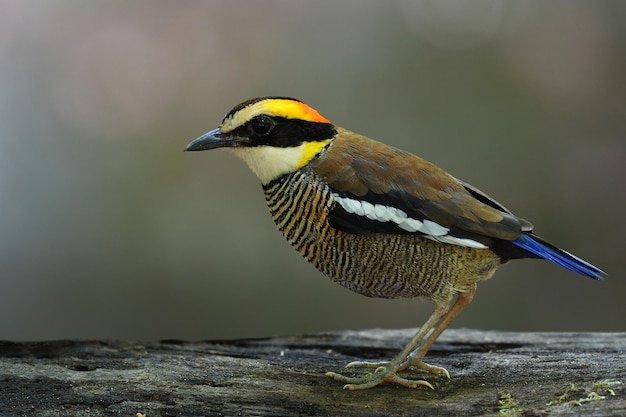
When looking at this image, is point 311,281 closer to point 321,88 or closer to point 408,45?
point 321,88

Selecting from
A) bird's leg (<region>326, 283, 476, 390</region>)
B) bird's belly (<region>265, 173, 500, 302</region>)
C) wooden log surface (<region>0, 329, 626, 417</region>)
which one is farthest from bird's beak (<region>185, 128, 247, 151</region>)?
bird's leg (<region>326, 283, 476, 390</region>)

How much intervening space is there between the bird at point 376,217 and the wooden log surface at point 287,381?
221mm

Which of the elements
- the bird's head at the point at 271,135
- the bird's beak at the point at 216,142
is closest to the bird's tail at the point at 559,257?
the bird's head at the point at 271,135

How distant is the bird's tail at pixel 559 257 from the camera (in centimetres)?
340

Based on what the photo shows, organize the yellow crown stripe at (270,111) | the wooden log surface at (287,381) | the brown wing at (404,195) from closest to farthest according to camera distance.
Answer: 1. the wooden log surface at (287,381)
2. the brown wing at (404,195)
3. the yellow crown stripe at (270,111)

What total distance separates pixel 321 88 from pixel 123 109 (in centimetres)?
172

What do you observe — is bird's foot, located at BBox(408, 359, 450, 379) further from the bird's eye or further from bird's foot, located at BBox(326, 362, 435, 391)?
the bird's eye

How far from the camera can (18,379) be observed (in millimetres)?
3471

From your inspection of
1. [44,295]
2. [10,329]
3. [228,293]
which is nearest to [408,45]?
[228,293]

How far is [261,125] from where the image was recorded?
3.57m

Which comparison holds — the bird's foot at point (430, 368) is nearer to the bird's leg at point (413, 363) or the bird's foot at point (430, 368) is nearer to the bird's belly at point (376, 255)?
the bird's leg at point (413, 363)

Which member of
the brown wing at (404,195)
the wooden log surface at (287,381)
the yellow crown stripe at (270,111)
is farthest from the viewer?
the yellow crown stripe at (270,111)

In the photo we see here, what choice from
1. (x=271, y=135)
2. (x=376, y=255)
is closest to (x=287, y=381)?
(x=376, y=255)

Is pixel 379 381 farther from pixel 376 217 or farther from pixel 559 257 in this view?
pixel 559 257
